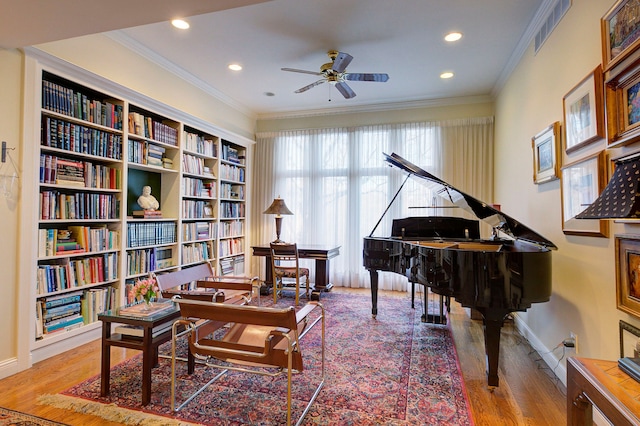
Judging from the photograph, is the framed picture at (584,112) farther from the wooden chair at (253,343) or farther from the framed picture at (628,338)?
the wooden chair at (253,343)

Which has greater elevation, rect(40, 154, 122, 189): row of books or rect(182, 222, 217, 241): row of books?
rect(40, 154, 122, 189): row of books

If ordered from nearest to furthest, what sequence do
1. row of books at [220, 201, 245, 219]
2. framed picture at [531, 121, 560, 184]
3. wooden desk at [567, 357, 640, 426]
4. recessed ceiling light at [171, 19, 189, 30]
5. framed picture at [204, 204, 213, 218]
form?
1. wooden desk at [567, 357, 640, 426]
2. framed picture at [531, 121, 560, 184]
3. recessed ceiling light at [171, 19, 189, 30]
4. framed picture at [204, 204, 213, 218]
5. row of books at [220, 201, 245, 219]

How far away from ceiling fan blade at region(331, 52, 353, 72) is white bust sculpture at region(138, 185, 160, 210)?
2626 millimetres

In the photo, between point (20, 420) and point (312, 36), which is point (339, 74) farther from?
point (20, 420)

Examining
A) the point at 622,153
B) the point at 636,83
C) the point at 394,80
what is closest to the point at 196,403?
the point at 622,153

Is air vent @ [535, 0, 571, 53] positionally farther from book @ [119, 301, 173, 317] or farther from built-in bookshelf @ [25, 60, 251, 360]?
built-in bookshelf @ [25, 60, 251, 360]

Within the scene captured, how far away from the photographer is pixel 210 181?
4.90m

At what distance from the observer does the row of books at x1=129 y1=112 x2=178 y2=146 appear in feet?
11.4

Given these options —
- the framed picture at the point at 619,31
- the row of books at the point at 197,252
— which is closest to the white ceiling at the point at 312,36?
the framed picture at the point at 619,31

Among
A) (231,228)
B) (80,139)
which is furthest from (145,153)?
(231,228)

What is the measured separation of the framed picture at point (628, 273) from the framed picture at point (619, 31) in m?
0.97

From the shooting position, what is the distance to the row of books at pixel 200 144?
429 centimetres

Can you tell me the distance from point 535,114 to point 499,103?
161 cm

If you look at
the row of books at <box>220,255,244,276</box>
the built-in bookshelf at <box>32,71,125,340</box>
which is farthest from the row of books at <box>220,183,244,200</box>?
the built-in bookshelf at <box>32,71,125,340</box>
